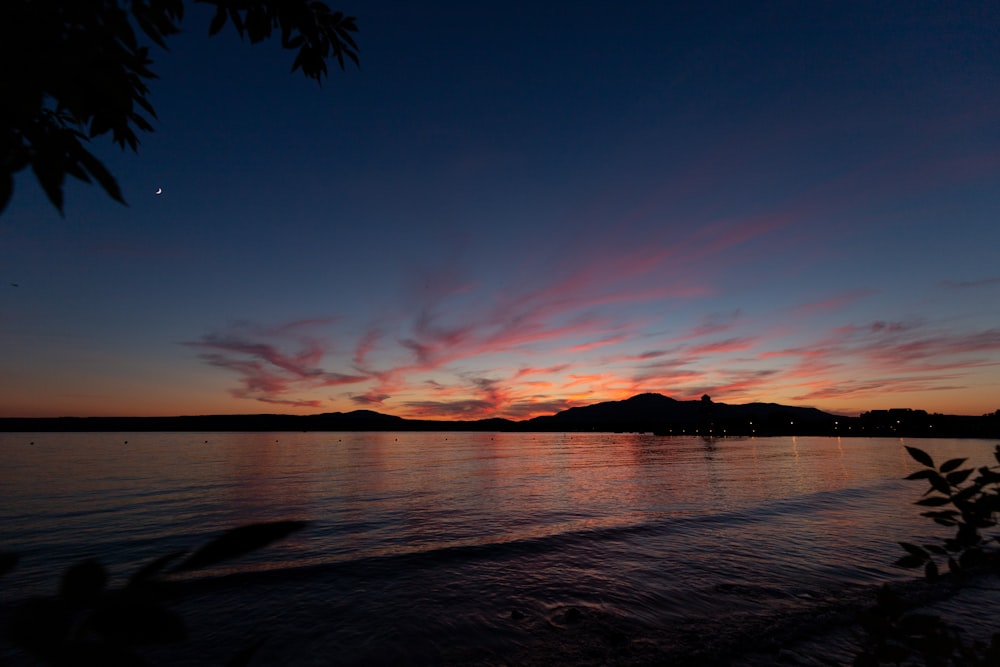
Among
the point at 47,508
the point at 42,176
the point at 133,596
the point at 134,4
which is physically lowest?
the point at 47,508

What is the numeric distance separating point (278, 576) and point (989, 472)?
19.4 meters

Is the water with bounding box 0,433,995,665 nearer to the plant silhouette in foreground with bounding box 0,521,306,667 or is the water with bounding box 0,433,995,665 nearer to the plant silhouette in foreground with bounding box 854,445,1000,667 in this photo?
the plant silhouette in foreground with bounding box 0,521,306,667

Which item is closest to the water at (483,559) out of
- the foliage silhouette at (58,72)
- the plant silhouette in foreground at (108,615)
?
the plant silhouette in foreground at (108,615)

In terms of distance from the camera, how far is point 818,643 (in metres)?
10.3

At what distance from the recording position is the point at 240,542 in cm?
139

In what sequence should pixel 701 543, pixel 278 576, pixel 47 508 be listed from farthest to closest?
1. pixel 47 508
2. pixel 701 543
3. pixel 278 576

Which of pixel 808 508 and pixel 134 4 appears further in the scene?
pixel 808 508

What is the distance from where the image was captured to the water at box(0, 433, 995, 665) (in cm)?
1174

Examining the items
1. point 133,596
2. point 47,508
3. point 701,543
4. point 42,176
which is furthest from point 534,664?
point 47,508

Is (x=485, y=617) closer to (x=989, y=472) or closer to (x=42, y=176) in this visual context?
(x=989, y=472)

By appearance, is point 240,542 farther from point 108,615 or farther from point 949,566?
point 949,566

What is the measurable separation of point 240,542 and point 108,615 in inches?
18.4

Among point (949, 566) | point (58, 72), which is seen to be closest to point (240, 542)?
point (58, 72)

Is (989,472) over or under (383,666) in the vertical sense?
over
